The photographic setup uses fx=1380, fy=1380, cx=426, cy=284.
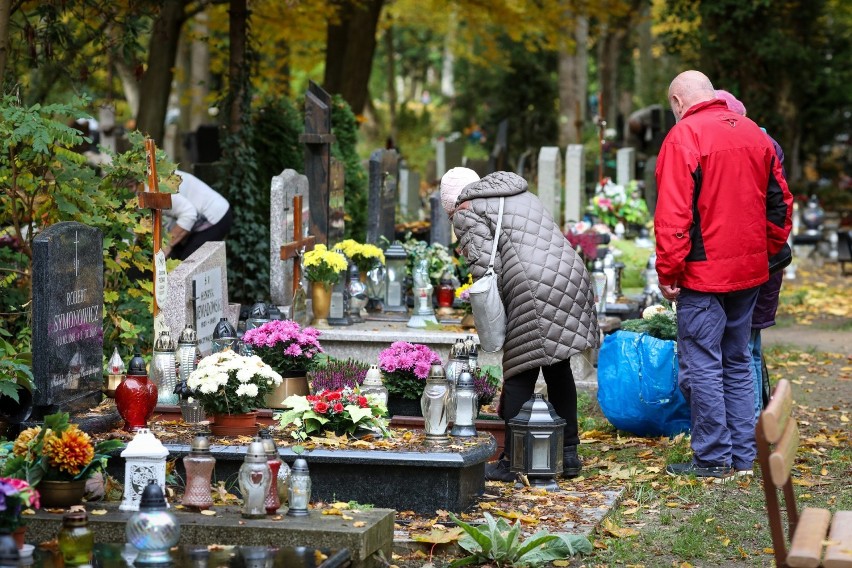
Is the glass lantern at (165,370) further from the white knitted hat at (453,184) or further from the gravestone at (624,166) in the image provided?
the gravestone at (624,166)

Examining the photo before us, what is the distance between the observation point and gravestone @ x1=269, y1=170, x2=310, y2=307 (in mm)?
10016

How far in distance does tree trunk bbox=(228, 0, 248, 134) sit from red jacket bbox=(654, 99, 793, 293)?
308 inches

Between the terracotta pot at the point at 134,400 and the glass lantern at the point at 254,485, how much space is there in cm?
139

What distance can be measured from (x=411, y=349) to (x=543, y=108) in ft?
83.8

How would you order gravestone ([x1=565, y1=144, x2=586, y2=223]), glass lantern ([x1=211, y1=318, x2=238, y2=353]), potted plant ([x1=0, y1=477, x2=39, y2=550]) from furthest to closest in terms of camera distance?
gravestone ([x1=565, y1=144, x2=586, y2=223])
glass lantern ([x1=211, y1=318, x2=238, y2=353])
potted plant ([x1=0, y1=477, x2=39, y2=550])

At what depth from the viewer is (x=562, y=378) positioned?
7.14 metres

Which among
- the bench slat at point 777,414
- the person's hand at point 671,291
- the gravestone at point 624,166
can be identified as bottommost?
the bench slat at point 777,414

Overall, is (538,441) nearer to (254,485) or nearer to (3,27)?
(254,485)

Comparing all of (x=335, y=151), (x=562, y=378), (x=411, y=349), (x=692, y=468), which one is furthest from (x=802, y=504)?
(x=335, y=151)

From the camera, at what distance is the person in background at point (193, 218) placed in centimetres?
1092

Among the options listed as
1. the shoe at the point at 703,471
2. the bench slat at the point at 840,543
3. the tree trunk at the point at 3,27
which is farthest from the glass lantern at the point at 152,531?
the tree trunk at the point at 3,27

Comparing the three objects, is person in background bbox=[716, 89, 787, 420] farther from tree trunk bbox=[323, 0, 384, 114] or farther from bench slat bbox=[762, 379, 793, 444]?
tree trunk bbox=[323, 0, 384, 114]

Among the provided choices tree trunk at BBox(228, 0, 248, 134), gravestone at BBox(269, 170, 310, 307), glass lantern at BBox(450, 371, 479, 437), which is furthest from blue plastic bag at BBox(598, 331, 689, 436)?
tree trunk at BBox(228, 0, 248, 134)

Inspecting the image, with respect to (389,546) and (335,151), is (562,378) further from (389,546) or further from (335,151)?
(335,151)
